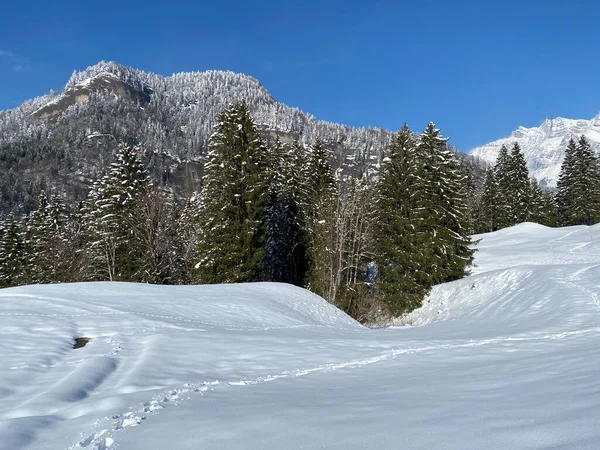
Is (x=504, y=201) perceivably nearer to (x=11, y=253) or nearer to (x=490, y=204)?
(x=490, y=204)

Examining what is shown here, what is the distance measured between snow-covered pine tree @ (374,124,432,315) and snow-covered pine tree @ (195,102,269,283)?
7617 mm

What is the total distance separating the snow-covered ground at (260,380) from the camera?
3.88 metres

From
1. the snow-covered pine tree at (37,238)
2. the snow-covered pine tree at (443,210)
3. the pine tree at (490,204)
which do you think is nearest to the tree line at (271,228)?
the snow-covered pine tree at (443,210)

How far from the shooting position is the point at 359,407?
16.0 feet

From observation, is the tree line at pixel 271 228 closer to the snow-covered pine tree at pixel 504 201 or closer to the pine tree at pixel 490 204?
the pine tree at pixel 490 204

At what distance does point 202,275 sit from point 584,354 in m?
22.1

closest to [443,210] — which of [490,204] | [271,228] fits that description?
[271,228]

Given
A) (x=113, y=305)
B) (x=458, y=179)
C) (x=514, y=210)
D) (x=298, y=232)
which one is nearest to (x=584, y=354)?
(x=113, y=305)

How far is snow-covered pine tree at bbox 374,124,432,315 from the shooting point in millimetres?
Answer: 26500

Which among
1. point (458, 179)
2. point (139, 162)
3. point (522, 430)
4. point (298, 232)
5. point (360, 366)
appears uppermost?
point (139, 162)

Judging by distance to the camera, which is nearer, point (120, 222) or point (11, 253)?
point (120, 222)

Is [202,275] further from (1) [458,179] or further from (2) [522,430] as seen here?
(2) [522,430]

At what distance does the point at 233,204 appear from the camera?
2648 cm

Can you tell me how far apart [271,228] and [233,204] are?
17.7 feet
